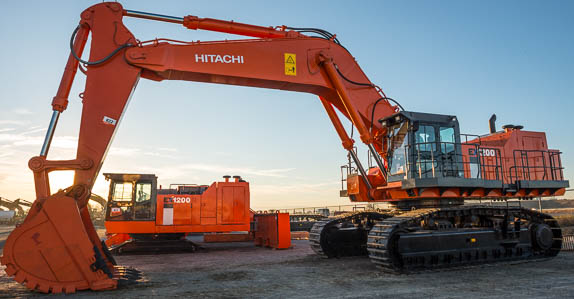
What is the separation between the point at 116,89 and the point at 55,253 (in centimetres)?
364

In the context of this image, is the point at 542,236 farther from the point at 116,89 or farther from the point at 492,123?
the point at 116,89

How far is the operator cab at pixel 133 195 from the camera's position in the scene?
14.2m

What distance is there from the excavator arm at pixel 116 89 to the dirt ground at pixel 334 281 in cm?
59

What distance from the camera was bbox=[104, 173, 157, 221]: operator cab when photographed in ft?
46.7

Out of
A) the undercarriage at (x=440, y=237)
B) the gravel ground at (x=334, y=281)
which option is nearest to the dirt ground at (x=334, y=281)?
the gravel ground at (x=334, y=281)

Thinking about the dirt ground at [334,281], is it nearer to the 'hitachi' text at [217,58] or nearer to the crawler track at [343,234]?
the crawler track at [343,234]

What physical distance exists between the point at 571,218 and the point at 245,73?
2429 centimetres

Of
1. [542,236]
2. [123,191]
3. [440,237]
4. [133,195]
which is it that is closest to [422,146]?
[440,237]

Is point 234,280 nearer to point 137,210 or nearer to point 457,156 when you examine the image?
point 457,156

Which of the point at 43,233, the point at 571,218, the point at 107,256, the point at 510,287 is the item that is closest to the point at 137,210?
the point at 107,256

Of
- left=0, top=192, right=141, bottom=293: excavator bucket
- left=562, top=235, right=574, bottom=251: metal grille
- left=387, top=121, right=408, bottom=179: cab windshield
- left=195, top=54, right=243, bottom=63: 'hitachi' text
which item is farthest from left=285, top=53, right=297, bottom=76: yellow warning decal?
left=562, top=235, right=574, bottom=251: metal grille

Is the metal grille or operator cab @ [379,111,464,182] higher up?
operator cab @ [379,111,464,182]

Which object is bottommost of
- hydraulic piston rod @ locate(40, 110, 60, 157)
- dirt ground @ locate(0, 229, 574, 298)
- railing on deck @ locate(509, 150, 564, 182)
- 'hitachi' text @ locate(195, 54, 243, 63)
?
dirt ground @ locate(0, 229, 574, 298)

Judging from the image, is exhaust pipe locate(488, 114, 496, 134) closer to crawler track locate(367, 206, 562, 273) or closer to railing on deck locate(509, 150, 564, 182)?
railing on deck locate(509, 150, 564, 182)
